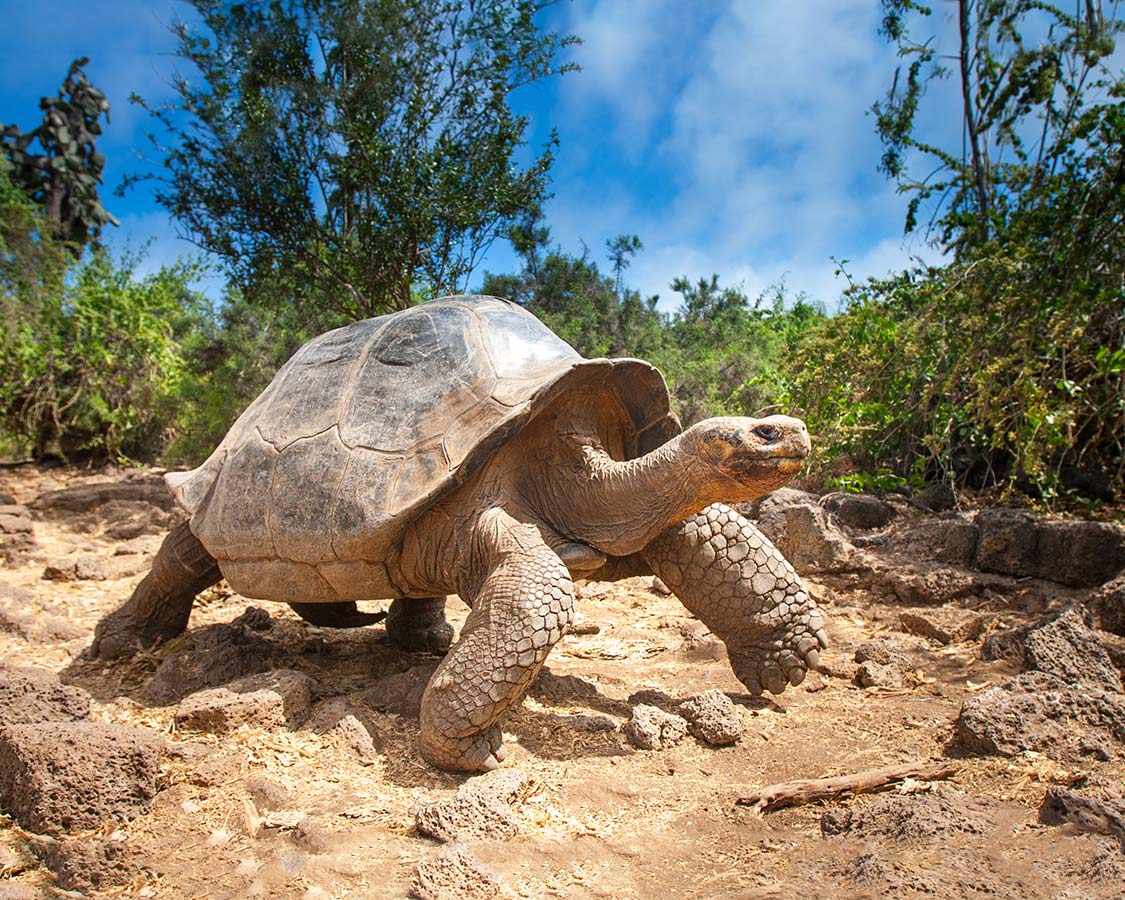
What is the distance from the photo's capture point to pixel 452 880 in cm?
215

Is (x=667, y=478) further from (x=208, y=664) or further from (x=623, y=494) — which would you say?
(x=208, y=664)

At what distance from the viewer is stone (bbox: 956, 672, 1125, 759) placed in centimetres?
282

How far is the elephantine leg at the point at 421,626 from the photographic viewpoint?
453cm

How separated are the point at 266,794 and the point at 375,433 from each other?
135 cm

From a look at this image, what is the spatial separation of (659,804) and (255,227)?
919 cm

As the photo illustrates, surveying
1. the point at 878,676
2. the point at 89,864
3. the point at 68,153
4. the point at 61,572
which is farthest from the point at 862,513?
the point at 68,153

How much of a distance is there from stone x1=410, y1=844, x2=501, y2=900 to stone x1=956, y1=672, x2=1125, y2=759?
5.60 feet

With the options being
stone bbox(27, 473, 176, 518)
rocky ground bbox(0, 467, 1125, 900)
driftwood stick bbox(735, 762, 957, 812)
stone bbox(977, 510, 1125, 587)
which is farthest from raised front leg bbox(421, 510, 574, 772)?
stone bbox(27, 473, 176, 518)

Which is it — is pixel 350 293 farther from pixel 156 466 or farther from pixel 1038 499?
pixel 1038 499

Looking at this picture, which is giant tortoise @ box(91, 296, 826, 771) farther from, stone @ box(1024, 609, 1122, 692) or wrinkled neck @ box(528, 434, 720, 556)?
stone @ box(1024, 609, 1122, 692)

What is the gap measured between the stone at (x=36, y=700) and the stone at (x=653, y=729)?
6.64 ft

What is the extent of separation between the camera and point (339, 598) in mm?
3580

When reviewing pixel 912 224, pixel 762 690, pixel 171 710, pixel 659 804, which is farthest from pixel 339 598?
pixel 912 224

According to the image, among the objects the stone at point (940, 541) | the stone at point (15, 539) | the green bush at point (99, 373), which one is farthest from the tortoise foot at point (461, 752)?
the green bush at point (99, 373)
